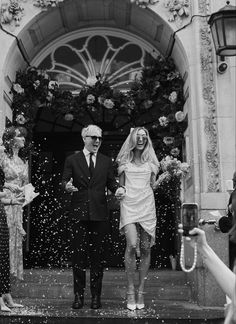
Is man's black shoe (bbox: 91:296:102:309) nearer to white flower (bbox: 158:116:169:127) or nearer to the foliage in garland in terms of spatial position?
the foliage in garland

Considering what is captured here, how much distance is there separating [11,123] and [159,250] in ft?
11.8

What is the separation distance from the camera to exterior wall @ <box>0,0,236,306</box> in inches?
271

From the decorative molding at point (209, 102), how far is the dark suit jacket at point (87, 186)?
158cm

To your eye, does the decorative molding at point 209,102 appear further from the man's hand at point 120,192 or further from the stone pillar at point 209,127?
the man's hand at point 120,192

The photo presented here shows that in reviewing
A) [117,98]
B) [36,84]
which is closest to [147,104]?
[117,98]

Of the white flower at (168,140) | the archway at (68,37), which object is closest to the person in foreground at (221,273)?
the white flower at (168,140)

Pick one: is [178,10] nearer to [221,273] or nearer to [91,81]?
[91,81]

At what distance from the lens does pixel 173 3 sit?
7.70 metres

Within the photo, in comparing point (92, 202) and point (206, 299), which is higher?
point (92, 202)

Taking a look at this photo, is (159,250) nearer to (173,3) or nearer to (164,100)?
(164,100)

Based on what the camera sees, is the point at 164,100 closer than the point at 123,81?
Yes

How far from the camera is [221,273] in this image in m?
2.28

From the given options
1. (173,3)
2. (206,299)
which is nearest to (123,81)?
(173,3)

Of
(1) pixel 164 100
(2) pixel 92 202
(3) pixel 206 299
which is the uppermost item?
(1) pixel 164 100
